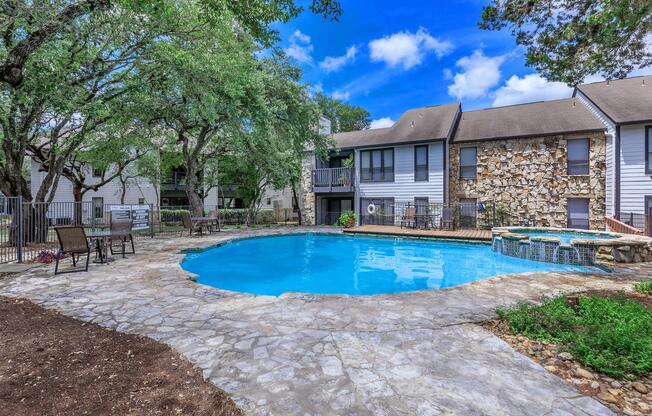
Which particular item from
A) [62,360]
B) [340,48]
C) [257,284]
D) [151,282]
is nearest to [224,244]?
[257,284]

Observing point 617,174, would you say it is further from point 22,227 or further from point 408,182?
point 22,227

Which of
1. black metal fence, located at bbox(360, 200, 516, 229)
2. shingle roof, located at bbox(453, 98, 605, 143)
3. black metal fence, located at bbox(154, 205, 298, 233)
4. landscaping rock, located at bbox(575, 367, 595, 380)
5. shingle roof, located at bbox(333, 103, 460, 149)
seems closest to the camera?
landscaping rock, located at bbox(575, 367, 595, 380)

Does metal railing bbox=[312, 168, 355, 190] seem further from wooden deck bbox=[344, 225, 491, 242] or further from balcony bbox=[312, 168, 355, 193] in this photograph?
wooden deck bbox=[344, 225, 491, 242]

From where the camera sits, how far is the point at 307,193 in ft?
75.6

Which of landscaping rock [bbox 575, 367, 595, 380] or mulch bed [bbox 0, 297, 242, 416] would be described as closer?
mulch bed [bbox 0, 297, 242, 416]

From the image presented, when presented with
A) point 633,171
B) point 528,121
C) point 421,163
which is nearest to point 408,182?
A: point 421,163

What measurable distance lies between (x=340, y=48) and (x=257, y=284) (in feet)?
62.2

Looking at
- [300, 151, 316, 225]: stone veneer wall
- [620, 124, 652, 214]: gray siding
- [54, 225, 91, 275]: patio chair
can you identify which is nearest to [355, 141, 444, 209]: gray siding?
[300, 151, 316, 225]: stone veneer wall

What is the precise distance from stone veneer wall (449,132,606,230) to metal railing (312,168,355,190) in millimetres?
7159

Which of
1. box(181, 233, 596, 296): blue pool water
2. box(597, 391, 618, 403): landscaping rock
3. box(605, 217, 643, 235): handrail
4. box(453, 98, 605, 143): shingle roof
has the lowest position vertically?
box(181, 233, 596, 296): blue pool water

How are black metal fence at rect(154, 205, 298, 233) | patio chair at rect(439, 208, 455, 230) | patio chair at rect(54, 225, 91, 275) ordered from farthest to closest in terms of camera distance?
black metal fence at rect(154, 205, 298, 233) → patio chair at rect(439, 208, 455, 230) → patio chair at rect(54, 225, 91, 275)

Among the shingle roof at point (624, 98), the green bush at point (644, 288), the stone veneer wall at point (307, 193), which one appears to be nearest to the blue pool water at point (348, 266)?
the green bush at point (644, 288)

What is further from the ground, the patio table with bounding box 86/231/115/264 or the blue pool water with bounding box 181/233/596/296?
the patio table with bounding box 86/231/115/264

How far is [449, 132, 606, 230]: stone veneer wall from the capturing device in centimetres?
→ 1510
